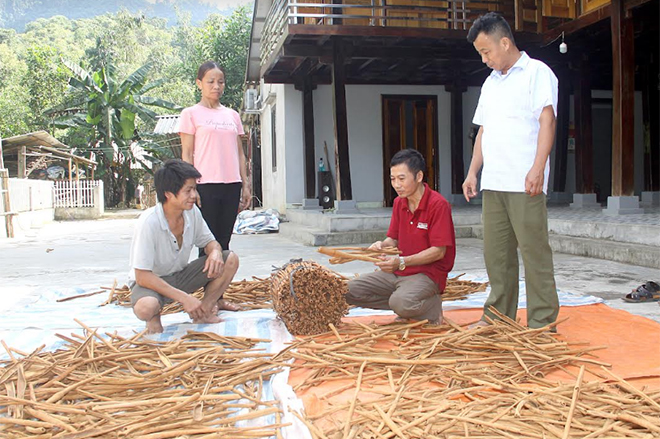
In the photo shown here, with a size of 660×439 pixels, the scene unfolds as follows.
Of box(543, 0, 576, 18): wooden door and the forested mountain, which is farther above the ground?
the forested mountain

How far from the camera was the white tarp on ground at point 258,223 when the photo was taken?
34.7 feet

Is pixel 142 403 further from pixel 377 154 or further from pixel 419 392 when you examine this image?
pixel 377 154

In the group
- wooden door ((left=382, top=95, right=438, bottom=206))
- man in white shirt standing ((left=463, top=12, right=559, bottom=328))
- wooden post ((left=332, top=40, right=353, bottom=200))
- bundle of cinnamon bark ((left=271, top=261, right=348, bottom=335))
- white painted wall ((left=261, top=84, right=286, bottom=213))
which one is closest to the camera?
man in white shirt standing ((left=463, top=12, right=559, bottom=328))

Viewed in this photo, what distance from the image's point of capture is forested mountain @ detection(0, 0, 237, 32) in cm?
11444

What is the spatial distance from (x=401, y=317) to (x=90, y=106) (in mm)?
20002

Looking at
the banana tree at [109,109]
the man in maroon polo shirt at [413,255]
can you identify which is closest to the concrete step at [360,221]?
the man in maroon polo shirt at [413,255]

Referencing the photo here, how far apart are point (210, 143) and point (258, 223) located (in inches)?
279

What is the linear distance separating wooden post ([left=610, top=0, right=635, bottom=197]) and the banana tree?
1604 cm

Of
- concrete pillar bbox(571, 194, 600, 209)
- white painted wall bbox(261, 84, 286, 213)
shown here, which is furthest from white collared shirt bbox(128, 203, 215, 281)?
white painted wall bbox(261, 84, 286, 213)

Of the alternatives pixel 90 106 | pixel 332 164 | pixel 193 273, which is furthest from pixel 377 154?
pixel 90 106

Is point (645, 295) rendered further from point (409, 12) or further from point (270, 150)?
point (270, 150)

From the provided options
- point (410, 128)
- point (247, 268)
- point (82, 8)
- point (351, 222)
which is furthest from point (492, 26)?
point (82, 8)

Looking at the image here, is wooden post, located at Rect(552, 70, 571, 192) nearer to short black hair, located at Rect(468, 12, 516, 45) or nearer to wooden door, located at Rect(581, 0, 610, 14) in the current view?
wooden door, located at Rect(581, 0, 610, 14)

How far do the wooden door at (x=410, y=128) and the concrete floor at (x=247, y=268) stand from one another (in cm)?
330
